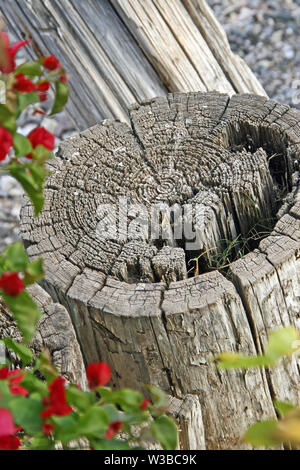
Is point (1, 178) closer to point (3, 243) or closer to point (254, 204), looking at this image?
point (3, 243)

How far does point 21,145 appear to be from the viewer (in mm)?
1050

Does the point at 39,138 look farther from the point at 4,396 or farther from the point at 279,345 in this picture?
the point at 279,345

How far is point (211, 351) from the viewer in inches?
67.9

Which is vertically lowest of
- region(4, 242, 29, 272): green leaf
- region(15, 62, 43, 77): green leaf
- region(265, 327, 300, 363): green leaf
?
region(265, 327, 300, 363): green leaf

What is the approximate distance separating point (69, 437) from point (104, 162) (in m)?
A: 1.32

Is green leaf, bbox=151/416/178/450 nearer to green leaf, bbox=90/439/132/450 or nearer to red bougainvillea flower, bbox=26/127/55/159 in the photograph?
green leaf, bbox=90/439/132/450

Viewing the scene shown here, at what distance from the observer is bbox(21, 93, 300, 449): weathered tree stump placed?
171 centimetres

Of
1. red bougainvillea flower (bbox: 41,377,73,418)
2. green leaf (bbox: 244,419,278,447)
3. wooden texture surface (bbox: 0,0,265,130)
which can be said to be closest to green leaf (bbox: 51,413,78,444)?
red bougainvillea flower (bbox: 41,377,73,418)

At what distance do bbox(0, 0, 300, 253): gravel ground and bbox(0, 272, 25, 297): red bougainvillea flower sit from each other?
307 centimetres

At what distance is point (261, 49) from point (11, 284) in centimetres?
411

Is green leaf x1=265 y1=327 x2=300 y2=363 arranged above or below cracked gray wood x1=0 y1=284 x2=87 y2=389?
below

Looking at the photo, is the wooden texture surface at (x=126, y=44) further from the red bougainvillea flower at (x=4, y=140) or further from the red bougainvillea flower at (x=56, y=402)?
the red bougainvillea flower at (x=56, y=402)

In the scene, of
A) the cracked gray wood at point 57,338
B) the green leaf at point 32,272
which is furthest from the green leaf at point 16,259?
the cracked gray wood at point 57,338

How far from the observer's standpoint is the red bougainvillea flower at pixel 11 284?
942 mm
